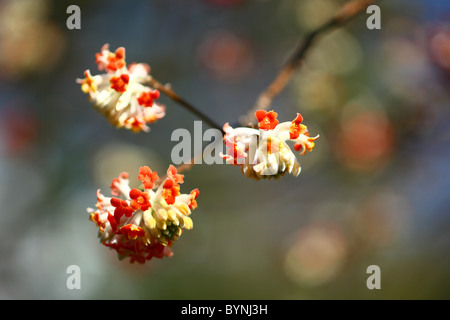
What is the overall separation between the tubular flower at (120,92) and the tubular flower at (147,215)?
27cm

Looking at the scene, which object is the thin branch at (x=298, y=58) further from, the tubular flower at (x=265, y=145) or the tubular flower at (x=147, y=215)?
the tubular flower at (x=147, y=215)

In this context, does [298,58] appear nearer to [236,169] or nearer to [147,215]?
[147,215]

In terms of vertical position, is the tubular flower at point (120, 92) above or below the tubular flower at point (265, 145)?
above

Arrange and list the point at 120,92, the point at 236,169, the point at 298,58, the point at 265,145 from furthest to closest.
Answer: the point at 236,169, the point at 298,58, the point at 120,92, the point at 265,145

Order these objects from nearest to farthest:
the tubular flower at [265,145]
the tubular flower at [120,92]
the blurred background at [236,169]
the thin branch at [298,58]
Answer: the tubular flower at [265,145], the tubular flower at [120,92], the thin branch at [298,58], the blurred background at [236,169]

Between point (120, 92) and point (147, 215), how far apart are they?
475mm

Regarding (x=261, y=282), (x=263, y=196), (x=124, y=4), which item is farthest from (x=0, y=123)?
(x=261, y=282)

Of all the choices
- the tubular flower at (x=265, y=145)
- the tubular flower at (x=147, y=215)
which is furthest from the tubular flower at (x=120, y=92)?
the tubular flower at (x=265, y=145)

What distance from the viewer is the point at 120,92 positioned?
1.57m

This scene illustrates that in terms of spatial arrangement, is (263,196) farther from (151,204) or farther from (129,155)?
(151,204)

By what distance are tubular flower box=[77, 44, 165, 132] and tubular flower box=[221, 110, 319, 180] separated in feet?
1.24

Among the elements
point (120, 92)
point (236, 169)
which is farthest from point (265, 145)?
point (236, 169)

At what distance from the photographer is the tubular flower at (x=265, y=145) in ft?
4.50

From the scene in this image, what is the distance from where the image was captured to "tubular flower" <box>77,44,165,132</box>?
1.55 metres
